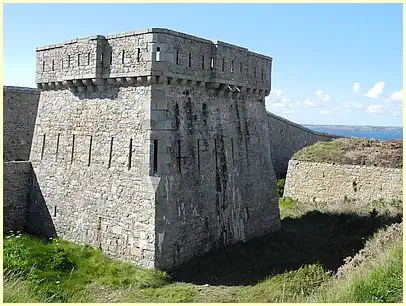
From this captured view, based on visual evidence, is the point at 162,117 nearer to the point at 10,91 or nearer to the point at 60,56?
the point at 60,56

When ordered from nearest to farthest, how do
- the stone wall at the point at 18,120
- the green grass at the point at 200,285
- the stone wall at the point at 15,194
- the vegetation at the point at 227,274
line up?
1. the green grass at the point at 200,285
2. the vegetation at the point at 227,274
3. the stone wall at the point at 15,194
4. the stone wall at the point at 18,120

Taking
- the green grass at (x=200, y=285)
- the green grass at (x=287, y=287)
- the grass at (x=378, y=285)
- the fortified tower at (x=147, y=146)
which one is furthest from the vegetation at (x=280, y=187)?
the grass at (x=378, y=285)

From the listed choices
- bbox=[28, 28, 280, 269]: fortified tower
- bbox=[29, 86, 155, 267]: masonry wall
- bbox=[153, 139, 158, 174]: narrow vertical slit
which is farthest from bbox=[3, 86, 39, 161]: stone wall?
bbox=[153, 139, 158, 174]: narrow vertical slit

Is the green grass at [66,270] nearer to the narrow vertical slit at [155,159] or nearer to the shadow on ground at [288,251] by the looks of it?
the shadow on ground at [288,251]

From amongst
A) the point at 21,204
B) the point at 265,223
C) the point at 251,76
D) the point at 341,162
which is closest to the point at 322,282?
the point at 265,223

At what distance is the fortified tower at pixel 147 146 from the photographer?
42.2 feet

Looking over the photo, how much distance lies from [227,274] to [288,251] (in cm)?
290

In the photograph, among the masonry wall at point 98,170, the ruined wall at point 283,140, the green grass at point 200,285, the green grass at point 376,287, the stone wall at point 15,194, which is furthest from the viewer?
the ruined wall at point 283,140

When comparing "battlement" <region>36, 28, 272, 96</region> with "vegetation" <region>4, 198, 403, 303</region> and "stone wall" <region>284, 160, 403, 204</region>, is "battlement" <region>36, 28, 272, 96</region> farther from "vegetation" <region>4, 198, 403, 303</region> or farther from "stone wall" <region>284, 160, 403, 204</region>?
"stone wall" <region>284, 160, 403, 204</region>

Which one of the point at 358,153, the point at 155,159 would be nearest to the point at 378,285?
the point at 155,159

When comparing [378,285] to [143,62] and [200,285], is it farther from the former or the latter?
[143,62]

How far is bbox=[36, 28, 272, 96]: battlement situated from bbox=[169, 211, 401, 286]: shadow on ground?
5.00 metres

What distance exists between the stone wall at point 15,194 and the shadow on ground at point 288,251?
6.12 metres

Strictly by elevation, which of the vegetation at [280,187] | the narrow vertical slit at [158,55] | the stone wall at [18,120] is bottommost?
the vegetation at [280,187]
